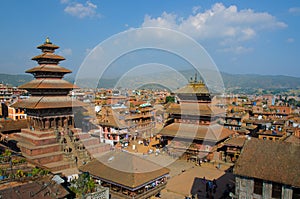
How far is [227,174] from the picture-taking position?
2342cm

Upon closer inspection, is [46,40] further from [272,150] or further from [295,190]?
[295,190]

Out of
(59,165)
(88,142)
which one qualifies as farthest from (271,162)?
(88,142)

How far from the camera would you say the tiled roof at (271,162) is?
1229 cm

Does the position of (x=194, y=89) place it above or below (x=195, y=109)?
above

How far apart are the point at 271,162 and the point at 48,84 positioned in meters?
22.6

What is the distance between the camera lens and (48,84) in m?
26.5

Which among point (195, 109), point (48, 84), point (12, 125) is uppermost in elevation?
point (48, 84)

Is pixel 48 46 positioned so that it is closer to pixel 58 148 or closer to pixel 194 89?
pixel 58 148

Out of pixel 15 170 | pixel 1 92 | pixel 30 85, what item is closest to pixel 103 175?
pixel 15 170

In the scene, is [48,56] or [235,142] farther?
[48,56]

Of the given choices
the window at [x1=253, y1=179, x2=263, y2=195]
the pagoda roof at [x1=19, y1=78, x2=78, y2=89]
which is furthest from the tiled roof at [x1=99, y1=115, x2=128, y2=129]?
the window at [x1=253, y1=179, x2=263, y2=195]

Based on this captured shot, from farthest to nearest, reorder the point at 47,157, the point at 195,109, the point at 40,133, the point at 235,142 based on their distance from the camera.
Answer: the point at 195,109 → the point at 235,142 → the point at 40,133 → the point at 47,157

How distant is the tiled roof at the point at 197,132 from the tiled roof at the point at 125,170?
11.1 metres

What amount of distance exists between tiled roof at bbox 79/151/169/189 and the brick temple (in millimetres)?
6046
